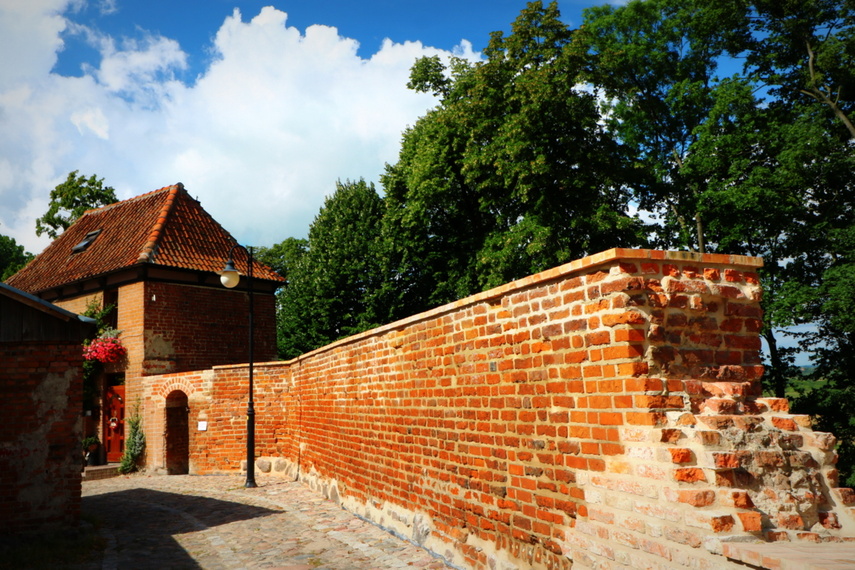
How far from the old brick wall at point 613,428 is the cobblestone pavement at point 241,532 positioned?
952mm

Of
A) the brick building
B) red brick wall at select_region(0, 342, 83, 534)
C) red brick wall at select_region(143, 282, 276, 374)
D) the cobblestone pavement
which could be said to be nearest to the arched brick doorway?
the brick building

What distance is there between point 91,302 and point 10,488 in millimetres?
13299

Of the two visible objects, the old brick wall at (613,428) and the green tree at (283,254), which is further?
the green tree at (283,254)

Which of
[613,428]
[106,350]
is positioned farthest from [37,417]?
[106,350]

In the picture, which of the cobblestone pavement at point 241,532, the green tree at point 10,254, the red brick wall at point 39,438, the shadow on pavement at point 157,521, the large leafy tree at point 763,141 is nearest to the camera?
the cobblestone pavement at point 241,532

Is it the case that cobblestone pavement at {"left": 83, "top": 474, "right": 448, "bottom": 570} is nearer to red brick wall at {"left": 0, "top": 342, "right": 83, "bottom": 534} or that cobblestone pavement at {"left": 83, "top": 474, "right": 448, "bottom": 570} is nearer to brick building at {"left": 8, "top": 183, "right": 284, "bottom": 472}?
red brick wall at {"left": 0, "top": 342, "right": 83, "bottom": 534}

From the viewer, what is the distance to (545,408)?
173 inches

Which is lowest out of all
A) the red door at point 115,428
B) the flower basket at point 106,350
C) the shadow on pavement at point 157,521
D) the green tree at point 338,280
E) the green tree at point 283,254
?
the shadow on pavement at point 157,521

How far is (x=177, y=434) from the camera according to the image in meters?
18.2

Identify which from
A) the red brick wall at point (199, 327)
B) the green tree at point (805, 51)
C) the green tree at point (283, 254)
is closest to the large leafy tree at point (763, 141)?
the green tree at point (805, 51)

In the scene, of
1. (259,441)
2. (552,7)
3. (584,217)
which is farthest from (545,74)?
(259,441)

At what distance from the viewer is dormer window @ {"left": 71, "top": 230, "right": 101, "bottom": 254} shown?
2273cm

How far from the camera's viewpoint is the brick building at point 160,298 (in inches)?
727

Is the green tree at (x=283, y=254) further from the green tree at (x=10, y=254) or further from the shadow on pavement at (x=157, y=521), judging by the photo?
the shadow on pavement at (x=157, y=521)
